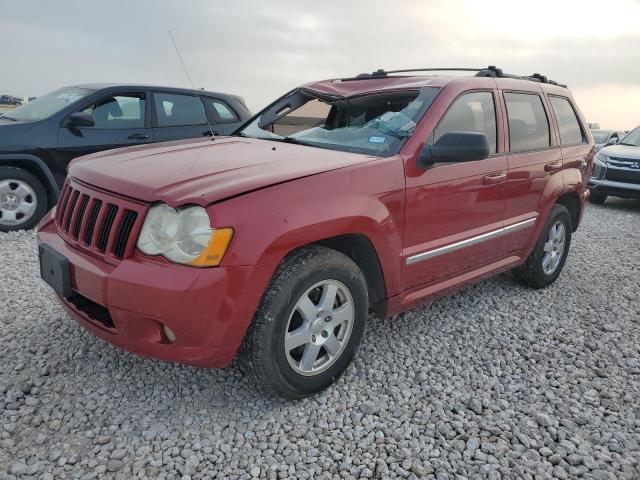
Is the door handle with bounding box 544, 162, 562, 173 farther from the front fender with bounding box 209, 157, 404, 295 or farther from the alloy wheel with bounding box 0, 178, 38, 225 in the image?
the alloy wheel with bounding box 0, 178, 38, 225

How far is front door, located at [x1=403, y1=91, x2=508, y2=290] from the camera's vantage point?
2914mm

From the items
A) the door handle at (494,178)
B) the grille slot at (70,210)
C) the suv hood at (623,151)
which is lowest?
the grille slot at (70,210)

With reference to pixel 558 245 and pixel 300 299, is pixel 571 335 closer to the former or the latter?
pixel 558 245

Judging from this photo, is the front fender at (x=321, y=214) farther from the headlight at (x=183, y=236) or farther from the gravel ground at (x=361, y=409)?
the gravel ground at (x=361, y=409)

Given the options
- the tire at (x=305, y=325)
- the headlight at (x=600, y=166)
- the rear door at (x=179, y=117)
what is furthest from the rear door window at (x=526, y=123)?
the headlight at (x=600, y=166)

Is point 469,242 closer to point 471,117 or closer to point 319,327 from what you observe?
point 471,117

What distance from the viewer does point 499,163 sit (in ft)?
11.4

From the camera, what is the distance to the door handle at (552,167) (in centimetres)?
397

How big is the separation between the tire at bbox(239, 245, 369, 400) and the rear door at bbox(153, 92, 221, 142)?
3994 mm

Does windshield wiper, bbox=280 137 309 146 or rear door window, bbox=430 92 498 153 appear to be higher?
rear door window, bbox=430 92 498 153

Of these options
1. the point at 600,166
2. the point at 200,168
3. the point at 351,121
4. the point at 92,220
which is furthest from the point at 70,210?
the point at 600,166

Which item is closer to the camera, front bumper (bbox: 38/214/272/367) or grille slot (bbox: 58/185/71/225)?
front bumper (bbox: 38/214/272/367)

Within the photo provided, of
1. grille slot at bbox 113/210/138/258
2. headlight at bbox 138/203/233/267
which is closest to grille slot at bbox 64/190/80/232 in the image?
grille slot at bbox 113/210/138/258

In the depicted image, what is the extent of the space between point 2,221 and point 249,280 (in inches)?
174
